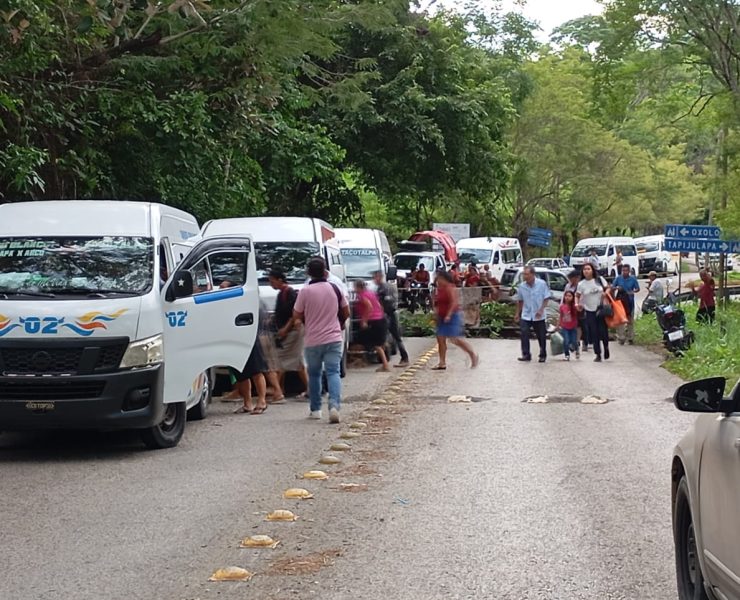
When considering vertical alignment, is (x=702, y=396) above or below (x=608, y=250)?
above

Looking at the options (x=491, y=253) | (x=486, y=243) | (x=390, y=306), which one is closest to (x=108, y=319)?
(x=390, y=306)

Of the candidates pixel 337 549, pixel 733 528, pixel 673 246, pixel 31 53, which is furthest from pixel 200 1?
pixel 673 246

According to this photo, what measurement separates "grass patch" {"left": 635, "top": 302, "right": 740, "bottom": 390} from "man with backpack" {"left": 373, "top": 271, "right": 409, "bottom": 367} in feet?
15.3

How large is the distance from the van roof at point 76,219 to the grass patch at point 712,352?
26.5ft

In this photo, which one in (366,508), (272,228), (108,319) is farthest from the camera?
(272,228)

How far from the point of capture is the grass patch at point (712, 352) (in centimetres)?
1781

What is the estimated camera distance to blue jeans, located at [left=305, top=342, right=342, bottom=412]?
12703 millimetres

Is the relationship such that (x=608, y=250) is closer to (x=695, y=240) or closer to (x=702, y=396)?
(x=695, y=240)

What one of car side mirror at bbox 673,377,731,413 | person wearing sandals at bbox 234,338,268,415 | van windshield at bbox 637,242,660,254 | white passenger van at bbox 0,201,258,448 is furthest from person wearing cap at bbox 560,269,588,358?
van windshield at bbox 637,242,660,254

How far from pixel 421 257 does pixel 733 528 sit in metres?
34.8

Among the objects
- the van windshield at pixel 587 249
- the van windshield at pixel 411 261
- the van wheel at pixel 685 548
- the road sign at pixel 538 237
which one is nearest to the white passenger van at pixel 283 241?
the van wheel at pixel 685 548

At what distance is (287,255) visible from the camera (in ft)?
55.8

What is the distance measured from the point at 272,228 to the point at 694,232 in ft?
36.3

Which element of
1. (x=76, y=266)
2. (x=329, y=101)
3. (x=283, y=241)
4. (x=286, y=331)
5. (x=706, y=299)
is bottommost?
(x=706, y=299)
